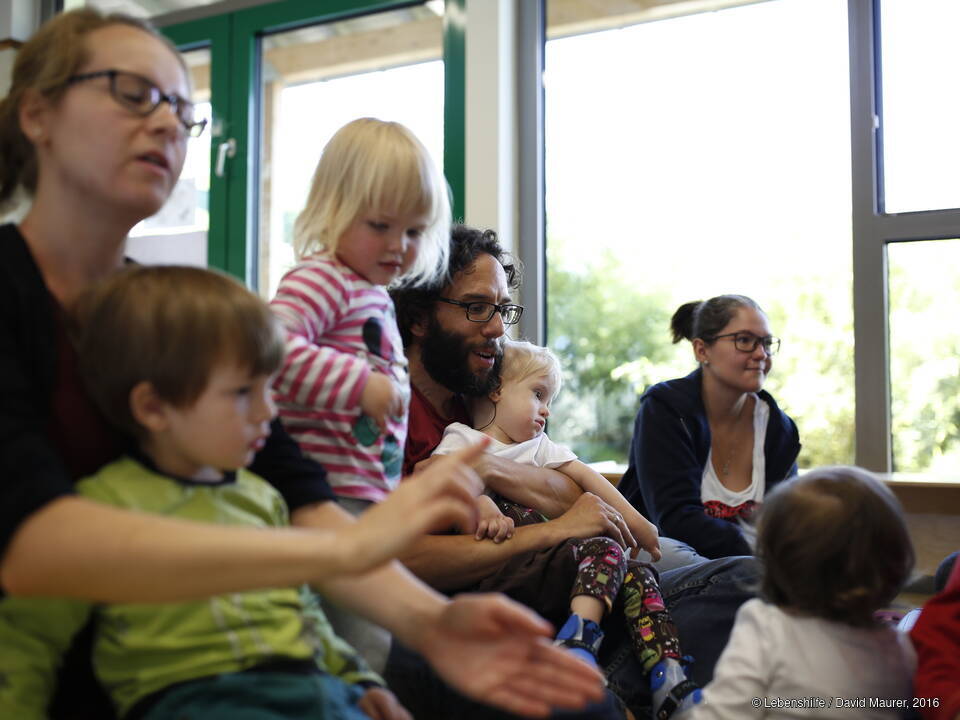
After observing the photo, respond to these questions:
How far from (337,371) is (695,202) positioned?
250cm

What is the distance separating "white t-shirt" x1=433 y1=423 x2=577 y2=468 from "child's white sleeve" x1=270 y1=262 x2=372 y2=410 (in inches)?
22.7

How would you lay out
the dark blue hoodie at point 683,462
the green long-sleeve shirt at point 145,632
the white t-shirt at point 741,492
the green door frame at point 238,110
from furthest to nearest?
the green door frame at point 238,110 < the white t-shirt at point 741,492 < the dark blue hoodie at point 683,462 < the green long-sleeve shirt at point 145,632

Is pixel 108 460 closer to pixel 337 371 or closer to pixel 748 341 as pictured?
pixel 337 371

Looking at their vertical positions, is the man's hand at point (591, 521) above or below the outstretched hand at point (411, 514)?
below

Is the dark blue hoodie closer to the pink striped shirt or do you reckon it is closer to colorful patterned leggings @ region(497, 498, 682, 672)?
colorful patterned leggings @ region(497, 498, 682, 672)

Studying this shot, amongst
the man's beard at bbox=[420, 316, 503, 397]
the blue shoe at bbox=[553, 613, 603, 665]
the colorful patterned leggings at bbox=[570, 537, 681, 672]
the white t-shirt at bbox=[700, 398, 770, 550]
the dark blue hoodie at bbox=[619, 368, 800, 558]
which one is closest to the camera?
the blue shoe at bbox=[553, 613, 603, 665]

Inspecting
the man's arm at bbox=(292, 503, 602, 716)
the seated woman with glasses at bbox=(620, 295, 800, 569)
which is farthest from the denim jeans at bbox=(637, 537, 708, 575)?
the man's arm at bbox=(292, 503, 602, 716)

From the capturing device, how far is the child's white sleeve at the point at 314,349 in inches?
53.8

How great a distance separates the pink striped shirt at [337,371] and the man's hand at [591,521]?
0.46m

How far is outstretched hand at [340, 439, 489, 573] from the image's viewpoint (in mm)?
887

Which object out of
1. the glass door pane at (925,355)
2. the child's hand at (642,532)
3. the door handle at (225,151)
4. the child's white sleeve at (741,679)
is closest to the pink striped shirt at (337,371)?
the child's white sleeve at (741,679)

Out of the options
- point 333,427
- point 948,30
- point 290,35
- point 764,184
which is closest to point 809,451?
point 764,184

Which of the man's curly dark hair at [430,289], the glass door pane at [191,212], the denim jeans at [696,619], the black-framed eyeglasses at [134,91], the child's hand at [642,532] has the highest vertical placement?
the glass door pane at [191,212]

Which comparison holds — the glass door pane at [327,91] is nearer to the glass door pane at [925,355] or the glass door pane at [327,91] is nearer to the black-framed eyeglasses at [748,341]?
the black-framed eyeglasses at [748,341]
